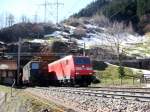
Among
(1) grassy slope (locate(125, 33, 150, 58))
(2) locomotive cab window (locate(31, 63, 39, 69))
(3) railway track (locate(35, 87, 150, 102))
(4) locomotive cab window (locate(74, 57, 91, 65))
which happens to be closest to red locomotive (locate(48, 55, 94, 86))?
(4) locomotive cab window (locate(74, 57, 91, 65))

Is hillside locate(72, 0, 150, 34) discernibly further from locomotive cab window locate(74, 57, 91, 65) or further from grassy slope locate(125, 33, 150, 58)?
locomotive cab window locate(74, 57, 91, 65)

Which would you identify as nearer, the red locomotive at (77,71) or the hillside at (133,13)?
the red locomotive at (77,71)

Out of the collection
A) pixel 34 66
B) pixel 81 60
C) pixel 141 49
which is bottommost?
pixel 34 66

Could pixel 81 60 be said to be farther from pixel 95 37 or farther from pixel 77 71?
pixel 95 37

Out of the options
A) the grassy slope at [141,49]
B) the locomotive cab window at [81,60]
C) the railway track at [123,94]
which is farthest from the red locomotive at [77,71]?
the grassy slope at [141,49]

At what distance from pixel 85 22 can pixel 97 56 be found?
66191 mm

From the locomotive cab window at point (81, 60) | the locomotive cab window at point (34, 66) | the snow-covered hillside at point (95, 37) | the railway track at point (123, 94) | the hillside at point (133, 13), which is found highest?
the hillside at point (133, 13)

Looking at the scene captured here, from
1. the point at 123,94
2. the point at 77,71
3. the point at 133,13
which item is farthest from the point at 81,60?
the point at 133,13

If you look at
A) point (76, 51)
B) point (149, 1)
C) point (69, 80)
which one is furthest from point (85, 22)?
point (69, 80)

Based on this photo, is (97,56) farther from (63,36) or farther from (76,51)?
(63,36)

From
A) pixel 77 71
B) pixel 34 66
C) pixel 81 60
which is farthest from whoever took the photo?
pixel 34 66

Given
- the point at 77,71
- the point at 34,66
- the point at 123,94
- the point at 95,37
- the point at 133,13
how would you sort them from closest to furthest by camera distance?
the point at 123,94 → the point at 77,71 → the point at 34,66 → the point at 95,37 → the point at 133,13

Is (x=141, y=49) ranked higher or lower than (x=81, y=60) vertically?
higher

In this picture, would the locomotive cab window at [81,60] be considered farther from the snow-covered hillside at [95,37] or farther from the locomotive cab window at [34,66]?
the snow-covered hillside at [95,37]
